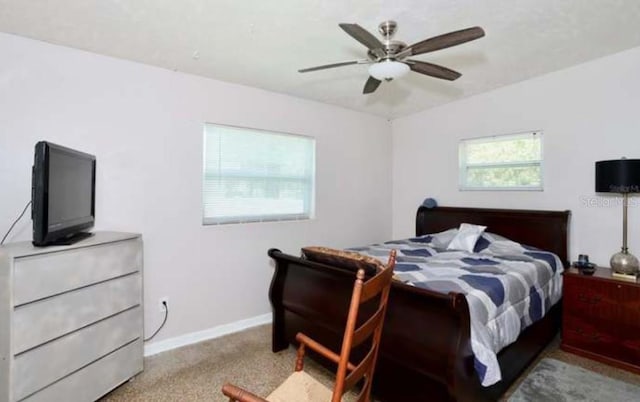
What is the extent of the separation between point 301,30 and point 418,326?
6.97 feet

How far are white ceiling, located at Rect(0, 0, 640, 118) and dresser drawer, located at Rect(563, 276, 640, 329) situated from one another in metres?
1.98

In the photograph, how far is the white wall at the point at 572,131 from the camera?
302cm

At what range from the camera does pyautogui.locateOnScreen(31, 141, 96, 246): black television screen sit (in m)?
1.79

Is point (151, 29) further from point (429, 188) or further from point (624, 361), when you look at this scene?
point (624, 361)

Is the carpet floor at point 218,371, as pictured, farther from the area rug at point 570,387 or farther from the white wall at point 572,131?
the white wall at point 572,131

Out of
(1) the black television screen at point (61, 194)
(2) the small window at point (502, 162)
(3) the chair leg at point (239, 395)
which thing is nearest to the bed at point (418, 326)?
(2) the small window at point (502, 162)

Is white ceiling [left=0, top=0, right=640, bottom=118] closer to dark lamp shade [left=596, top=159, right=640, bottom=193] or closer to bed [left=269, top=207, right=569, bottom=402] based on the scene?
dark lamp shade [left=596, top=159, right=640, bottom=193]

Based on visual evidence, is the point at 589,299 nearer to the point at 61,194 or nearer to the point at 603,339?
the point at 603,339

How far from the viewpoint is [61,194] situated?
2.00 metres

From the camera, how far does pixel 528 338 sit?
2.45m

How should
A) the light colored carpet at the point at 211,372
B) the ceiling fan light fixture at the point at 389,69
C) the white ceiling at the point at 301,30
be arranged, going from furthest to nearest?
the light colored carpet at the point at 211,372 < the white ceiling at the point at 301,30 < the ceiling fan light fixture at the point at 389,69

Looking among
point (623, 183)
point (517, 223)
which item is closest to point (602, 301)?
point (623, 183)

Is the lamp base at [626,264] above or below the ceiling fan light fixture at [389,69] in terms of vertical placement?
below

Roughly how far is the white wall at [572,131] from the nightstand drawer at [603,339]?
0.74 m
